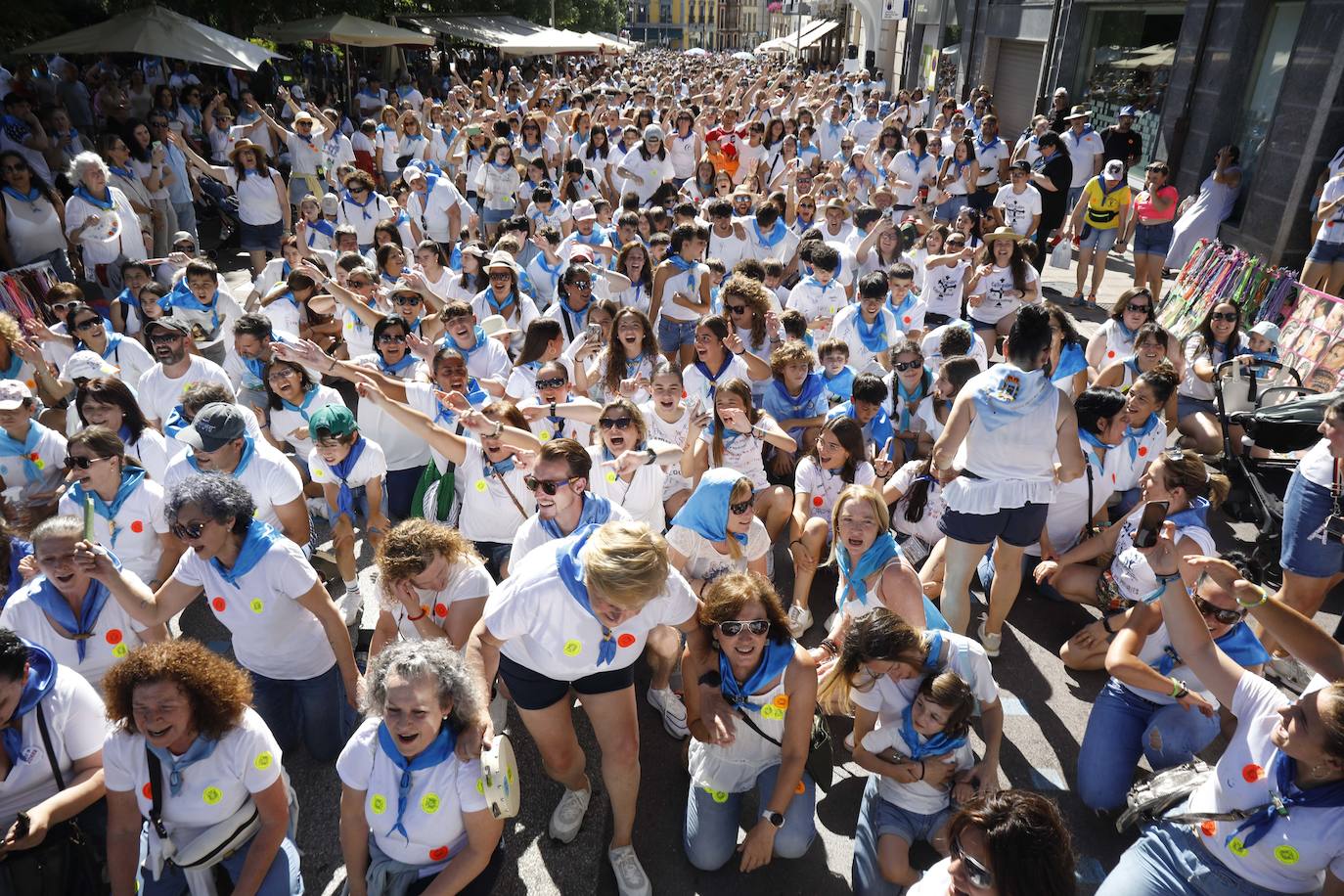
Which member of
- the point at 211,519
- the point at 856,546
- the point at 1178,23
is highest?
the point at 1178,23

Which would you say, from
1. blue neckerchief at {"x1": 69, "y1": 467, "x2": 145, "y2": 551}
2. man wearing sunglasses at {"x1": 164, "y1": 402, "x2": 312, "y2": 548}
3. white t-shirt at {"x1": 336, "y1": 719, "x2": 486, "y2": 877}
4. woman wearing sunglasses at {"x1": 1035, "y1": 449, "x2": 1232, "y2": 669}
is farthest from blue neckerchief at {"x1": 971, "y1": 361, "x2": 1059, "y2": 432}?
blue neckerchief at {"x1": 69, "y1": 467, "x2": 145, "y2": 551}

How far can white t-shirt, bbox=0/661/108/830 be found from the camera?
2809 mm

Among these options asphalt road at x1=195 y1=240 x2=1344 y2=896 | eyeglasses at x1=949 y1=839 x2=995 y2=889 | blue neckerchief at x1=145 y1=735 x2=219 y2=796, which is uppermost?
eyeglasses at x1=949 y1=839 x2=995 y2=889

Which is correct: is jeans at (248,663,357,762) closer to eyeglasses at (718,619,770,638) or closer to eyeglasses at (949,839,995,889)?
eyeglasses at (718,619,770,638)

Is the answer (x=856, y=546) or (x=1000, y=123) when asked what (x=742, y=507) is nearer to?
(x=856, y=546)

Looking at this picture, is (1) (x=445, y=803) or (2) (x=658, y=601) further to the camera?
(2) (x=658, y=601)

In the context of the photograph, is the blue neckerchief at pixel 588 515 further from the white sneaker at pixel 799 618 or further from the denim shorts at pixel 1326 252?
the denim shorts at pixel 1326 252

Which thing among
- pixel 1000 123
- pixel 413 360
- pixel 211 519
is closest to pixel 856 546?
pixel 211 519

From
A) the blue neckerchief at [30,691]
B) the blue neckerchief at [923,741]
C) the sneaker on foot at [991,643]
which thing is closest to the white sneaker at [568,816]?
the blue neckerchief at [923,741]

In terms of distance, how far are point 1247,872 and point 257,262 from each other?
9619mm

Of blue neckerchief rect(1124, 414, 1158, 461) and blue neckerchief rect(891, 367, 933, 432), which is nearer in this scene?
blue neckerchief rect(1124, 414, 1158, 461)

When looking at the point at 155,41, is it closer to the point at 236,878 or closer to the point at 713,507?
the point at 713,507

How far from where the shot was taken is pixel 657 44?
4589 inches

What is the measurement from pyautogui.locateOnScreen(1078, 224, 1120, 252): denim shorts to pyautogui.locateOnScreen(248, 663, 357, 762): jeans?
923 centimetres
